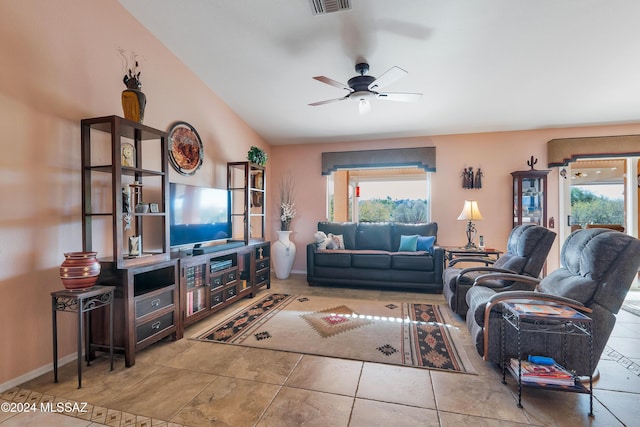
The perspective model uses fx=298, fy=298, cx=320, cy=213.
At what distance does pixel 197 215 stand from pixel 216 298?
96cm

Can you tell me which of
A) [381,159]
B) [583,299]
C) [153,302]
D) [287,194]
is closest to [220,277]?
[153,302]

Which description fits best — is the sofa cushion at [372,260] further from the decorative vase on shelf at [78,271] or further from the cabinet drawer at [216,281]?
the decorative vase on shelf at [78,271]

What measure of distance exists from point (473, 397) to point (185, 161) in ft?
11.7

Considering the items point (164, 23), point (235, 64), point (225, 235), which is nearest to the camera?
point (164, 23)

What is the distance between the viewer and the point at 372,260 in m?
4.41

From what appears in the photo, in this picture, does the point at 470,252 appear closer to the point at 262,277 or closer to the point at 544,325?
the point at 544,325

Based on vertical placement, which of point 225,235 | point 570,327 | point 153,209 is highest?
point 153,209

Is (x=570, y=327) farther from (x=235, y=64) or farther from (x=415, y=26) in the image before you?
(x=235, y=64)

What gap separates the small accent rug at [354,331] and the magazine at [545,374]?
40 cm

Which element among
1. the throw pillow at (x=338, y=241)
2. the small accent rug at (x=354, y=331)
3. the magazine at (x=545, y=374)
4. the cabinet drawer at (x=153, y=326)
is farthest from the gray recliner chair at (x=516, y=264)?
the cabinet drawer at (x=153, y=326)

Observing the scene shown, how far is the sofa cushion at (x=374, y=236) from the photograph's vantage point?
4.96 meters

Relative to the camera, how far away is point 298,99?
416cm

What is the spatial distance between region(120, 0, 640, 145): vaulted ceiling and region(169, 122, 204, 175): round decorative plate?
761mm

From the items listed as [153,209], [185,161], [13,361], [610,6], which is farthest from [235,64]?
[610,6]
